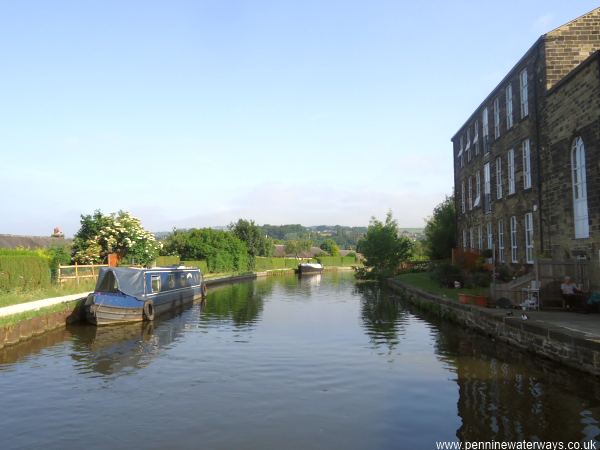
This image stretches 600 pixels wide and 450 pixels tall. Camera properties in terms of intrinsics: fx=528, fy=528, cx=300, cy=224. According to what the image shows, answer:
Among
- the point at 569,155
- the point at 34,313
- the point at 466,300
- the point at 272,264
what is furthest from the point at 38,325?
the point at 272,264

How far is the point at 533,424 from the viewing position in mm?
7660

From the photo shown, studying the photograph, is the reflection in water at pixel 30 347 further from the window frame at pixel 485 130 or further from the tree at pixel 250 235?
the tree at pixel 250 235

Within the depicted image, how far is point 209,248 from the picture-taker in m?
50.6

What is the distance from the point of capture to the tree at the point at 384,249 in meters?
50.3

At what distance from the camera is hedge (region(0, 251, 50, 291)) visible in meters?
20.2

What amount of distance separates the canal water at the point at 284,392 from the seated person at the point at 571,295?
2851mm

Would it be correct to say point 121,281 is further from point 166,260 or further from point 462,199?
point 462,199

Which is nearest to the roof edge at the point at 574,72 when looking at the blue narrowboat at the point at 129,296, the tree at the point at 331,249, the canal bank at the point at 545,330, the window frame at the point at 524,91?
the window frame at the point at 524,91

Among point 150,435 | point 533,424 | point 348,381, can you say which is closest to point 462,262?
point 348,381

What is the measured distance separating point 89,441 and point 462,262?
21.9 m

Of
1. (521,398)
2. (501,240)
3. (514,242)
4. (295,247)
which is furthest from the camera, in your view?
(295,247)

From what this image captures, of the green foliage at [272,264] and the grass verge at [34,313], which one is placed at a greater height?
the green foliage at [272,264]

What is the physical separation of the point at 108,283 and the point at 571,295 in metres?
16.3

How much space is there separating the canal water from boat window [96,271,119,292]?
12.4 feet
